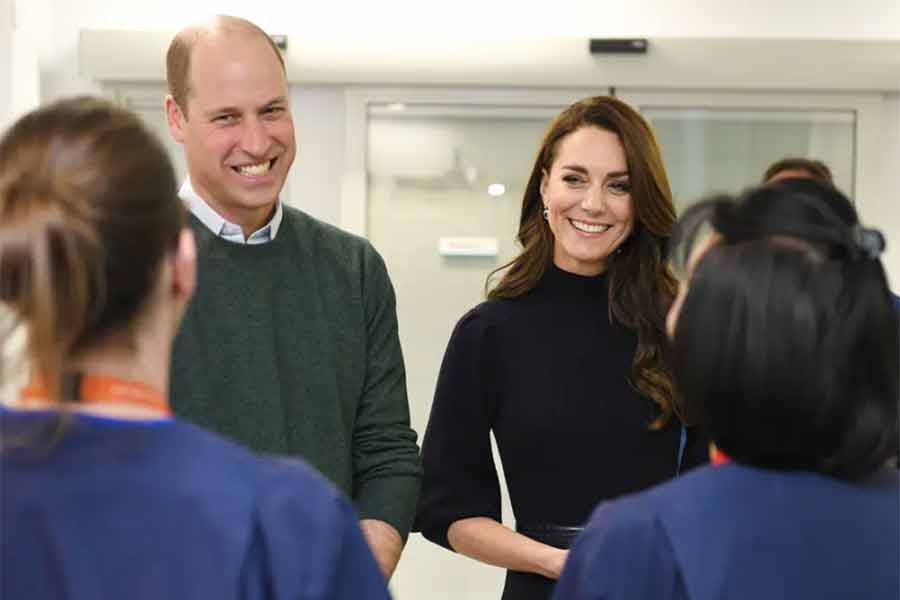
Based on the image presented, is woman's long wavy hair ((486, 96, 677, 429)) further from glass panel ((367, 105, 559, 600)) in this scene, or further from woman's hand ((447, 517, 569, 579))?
glass panel ((367, 105, 559, 600))

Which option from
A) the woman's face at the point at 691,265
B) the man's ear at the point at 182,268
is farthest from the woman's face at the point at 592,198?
the man's ear at the point at 182,268

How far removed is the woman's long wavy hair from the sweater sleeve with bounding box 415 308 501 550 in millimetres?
165

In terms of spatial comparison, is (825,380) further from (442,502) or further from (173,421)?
(442,502)

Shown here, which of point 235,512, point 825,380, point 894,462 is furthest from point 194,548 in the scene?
point 894,462

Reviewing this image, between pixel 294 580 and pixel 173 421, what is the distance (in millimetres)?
189

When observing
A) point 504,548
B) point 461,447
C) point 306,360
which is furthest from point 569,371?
point 306,360

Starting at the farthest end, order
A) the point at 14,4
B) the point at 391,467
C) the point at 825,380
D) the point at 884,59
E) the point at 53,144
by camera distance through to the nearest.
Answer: the point at 884,59
the point at 14,4
the point at 391,467
the point at 825,380
the point at 53,144

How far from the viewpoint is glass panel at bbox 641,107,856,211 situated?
15.4ft

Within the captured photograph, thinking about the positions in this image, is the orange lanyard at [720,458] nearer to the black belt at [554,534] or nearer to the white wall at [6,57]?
the black belt at [554,534]

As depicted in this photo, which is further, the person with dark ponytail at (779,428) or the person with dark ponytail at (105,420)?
the person with dark ponytail at (779,428)

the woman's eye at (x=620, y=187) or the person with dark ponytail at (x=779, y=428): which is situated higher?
the woman's eye at (x=620, y=187)

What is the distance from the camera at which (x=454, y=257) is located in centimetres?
474

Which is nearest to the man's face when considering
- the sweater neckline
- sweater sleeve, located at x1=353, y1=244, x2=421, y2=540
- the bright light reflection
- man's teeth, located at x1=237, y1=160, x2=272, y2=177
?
man's teeth, located at x1=237, y1=160, x2=272, y2=177

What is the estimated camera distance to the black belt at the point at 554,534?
2395 mm
